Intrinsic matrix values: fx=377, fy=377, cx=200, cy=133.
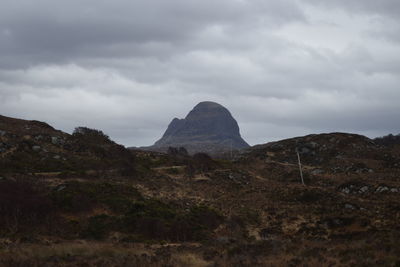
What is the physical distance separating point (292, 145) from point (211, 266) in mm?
75434

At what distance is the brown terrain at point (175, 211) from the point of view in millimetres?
17859

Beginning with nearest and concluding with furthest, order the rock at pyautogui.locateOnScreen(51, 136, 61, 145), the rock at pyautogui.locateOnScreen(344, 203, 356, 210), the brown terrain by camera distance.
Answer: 1. the brown terrain
2. the rock at pyautogui.locateOnScreen(344, 203, 356, 210)
3. the rock at pyautogui.locateOnScreen(51, 136, 61, 145)

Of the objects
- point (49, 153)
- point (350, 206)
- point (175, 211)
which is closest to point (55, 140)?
point (49, 153)

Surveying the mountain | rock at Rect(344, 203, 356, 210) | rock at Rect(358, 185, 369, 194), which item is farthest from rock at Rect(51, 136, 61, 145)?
rock at Rect(358, 185, 369, 194)

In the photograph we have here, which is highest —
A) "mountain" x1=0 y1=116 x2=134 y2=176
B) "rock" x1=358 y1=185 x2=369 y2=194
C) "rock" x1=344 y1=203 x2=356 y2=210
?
"mountain" x1=0 y1=116 x2=134 y2=176

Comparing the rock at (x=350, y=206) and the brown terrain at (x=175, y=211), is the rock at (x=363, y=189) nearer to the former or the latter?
the brown terrain at (x=175, y=211)

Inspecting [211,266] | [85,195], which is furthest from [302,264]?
[85,195]

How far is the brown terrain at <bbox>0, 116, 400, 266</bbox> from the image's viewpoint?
58.6ft

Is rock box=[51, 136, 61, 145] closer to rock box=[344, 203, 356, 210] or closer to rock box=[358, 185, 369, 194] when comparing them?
rock box=[344, 203, 356, 210]

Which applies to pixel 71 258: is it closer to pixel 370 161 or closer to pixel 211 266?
pixel 211 266

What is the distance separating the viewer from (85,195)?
32906mm

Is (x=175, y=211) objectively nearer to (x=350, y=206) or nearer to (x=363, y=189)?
(x=350, y=206)

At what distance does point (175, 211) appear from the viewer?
34.3 metres

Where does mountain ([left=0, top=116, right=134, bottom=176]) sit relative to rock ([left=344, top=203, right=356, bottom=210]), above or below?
above
